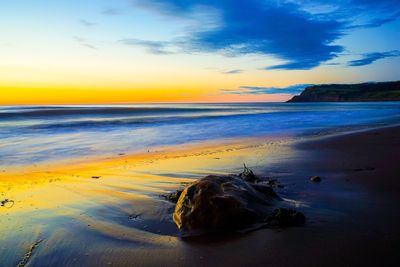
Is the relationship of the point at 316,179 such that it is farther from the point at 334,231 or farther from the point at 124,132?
the point at 124,132

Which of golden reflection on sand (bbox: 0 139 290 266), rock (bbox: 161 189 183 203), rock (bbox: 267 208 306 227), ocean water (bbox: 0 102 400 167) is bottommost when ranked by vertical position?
ocean water (bbox: 0 102 400 167)

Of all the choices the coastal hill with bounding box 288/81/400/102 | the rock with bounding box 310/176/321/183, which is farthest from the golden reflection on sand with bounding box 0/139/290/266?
the coastal hill with bounding box 288/81/400/102

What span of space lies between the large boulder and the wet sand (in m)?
0.21

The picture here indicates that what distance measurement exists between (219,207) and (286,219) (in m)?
0.77

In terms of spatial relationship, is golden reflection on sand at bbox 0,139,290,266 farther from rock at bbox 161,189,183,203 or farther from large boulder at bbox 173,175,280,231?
large boulder at bbox 173,175,280,231

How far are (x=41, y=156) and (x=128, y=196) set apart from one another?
628 centimetres

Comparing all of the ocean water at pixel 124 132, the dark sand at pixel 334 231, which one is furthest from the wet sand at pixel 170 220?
the ocean water at pixel 124 132

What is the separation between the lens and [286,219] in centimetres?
396

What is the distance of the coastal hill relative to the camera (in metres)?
138

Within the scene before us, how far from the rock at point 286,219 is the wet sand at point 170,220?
0.11 m

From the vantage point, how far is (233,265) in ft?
10.0

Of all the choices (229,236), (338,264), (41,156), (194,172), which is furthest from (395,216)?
(41,156)

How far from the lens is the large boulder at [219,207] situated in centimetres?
398

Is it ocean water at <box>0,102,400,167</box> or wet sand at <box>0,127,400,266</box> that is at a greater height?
wet sand at <box>0,127,400,266</box>
